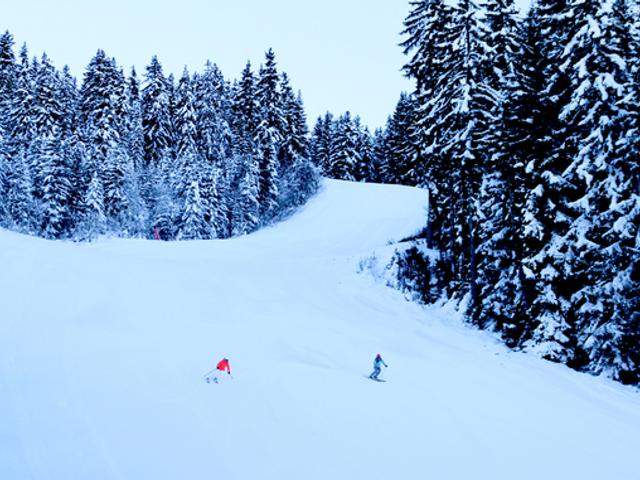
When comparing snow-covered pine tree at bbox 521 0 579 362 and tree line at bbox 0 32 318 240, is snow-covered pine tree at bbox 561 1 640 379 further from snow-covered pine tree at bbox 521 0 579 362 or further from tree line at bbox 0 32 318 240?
tree line at bbox 0 32 318 240

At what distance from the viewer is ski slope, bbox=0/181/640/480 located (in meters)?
6.99

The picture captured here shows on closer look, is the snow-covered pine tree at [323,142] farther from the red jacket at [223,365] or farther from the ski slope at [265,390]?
the red jacket at [223,365]

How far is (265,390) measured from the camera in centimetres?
944

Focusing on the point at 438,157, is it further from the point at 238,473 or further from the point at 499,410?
the point at 238,473

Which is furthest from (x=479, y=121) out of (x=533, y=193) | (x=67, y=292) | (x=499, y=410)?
(x=67, y=292)

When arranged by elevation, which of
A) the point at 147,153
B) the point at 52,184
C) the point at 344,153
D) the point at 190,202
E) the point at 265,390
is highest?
the point at 344,153

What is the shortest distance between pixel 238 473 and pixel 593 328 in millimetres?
13185

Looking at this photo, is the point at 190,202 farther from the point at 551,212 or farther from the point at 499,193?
the point at 551,212

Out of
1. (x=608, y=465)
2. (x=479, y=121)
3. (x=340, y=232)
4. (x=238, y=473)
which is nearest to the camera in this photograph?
(x=238, y=473)

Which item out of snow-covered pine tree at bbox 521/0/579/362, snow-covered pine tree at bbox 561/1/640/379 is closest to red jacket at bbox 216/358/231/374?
snow-covered pine tree at bbox 521/0/579/362

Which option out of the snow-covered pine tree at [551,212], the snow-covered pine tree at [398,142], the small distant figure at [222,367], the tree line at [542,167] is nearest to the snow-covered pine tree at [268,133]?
the snow-covered pine tree at [398,142]

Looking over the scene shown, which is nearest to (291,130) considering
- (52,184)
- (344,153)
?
(344,153)

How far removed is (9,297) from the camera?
14312 mm

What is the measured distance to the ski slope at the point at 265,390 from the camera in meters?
6.99
